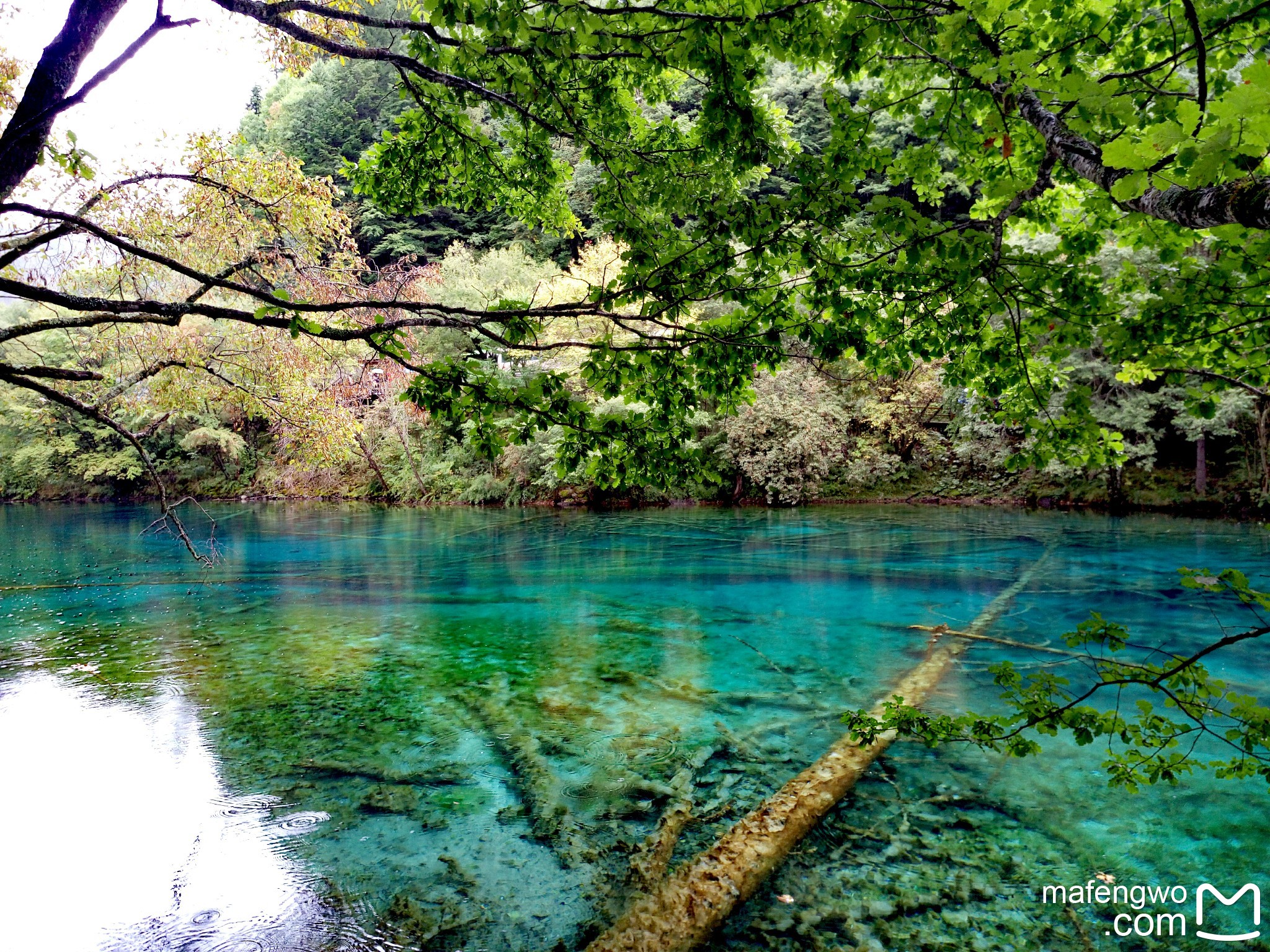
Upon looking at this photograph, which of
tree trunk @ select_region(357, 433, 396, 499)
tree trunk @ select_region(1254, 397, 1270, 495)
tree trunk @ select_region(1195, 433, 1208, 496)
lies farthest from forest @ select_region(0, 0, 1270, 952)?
tree trunk @ select_region(357, 433, 396, 499)

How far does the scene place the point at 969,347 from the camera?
393cm

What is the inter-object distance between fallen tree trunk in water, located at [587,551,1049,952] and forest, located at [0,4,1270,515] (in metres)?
1.93

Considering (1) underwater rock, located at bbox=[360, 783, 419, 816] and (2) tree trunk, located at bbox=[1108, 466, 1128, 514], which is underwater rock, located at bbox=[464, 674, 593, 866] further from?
(2) tree trunk, located at bbox=[1108, 466, 1128, 514]

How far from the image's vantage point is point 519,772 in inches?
179

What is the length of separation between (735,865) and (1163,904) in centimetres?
202

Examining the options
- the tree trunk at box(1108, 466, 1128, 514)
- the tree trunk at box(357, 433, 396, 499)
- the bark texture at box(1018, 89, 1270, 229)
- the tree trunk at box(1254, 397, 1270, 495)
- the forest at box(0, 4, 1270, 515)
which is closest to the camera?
the bark texture at box(1018, 89, 1270, 229)

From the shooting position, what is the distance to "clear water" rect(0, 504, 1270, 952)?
3.13 meters

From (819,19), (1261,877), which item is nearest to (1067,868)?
(1261,877)

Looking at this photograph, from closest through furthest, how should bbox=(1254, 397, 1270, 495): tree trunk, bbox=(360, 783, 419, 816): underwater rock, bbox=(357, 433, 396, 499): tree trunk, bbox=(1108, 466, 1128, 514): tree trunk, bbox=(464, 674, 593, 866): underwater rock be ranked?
bbox=(464, 674, 593, 866): underwater rock < bbox=(360, 783, 419, 816): underwater rock < bbox=(1254, 397, 1270, 495): tree trunk < bbox=(1108, 466, 1128, 514): tree trunk < bbox=(357, 433, 396, 499): tree trunk

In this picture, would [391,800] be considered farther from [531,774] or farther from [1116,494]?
[1116,494]

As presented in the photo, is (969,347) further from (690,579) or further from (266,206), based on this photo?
(690,579)

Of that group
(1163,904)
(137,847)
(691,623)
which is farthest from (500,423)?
(691,623)

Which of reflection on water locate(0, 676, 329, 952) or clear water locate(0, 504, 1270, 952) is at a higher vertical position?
clear water locate(0, 504, 1270, 952)

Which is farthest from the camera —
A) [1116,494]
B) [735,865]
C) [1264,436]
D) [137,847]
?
[1116,494]
